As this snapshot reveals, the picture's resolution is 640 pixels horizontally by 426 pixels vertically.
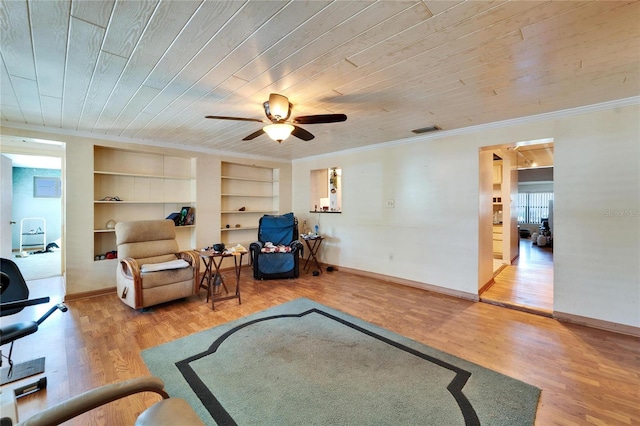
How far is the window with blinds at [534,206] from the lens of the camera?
10156 millimetres

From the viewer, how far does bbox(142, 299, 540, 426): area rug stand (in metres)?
1.66

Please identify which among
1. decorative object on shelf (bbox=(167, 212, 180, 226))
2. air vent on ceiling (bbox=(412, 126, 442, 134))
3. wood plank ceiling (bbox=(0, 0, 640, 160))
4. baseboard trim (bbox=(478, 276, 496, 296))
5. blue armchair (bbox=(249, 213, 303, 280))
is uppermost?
air vent on ceiling (bbox=(412, 126, 442, 134))

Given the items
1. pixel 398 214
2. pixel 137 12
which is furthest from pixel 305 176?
pixel 137 12

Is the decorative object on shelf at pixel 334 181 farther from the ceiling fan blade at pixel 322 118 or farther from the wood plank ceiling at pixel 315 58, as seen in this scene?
the ceiling fan blade at pixel 322 118

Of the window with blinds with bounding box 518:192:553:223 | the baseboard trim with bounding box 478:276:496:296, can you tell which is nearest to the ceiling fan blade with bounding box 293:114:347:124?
the baseboard trim with bounding box 478:276:496:296

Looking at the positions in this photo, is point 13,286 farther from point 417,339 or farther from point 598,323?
point 598,323

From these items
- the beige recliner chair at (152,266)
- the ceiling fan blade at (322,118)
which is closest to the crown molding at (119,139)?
the beige recliner chair at (152,266)

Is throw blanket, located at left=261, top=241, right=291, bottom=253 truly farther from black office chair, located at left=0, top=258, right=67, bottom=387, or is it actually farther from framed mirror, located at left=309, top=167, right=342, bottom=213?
black office chair, located at left=0, top=258, right=67, bottom=387

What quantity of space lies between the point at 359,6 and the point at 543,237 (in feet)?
32.0

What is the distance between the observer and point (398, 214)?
4426 millimetres

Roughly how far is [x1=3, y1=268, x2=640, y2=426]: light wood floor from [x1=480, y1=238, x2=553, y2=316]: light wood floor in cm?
22

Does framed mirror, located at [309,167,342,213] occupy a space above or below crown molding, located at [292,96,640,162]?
below

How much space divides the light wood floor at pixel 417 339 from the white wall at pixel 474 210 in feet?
1.41

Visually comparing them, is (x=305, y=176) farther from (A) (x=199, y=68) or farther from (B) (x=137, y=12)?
(B) (x=137, y=12)
